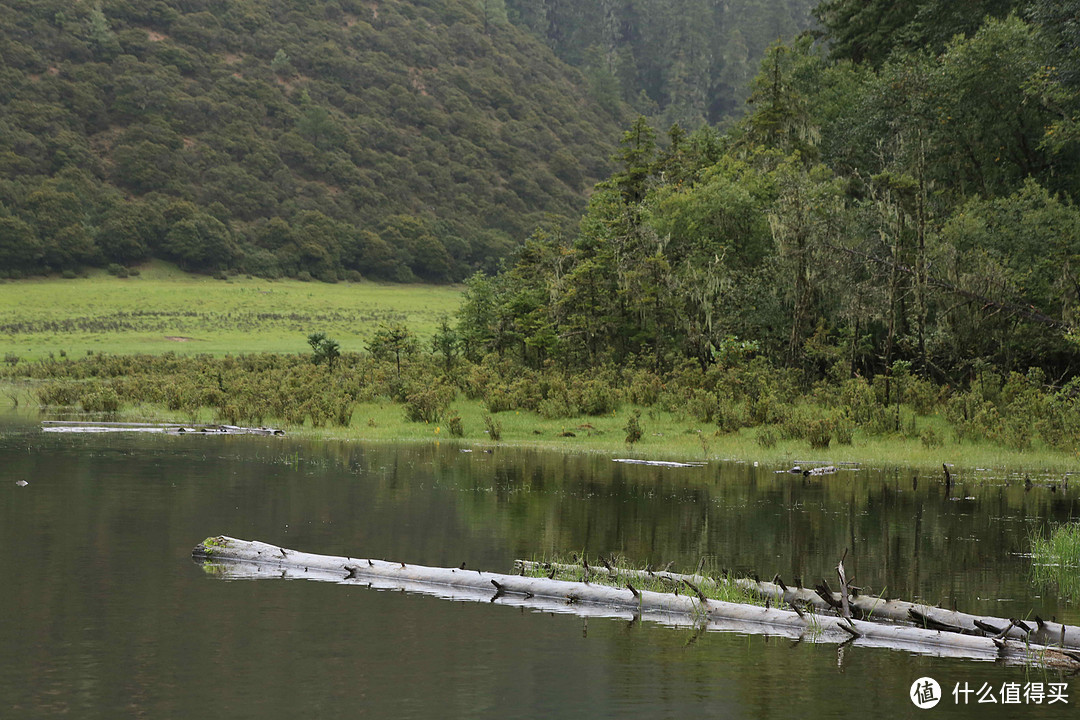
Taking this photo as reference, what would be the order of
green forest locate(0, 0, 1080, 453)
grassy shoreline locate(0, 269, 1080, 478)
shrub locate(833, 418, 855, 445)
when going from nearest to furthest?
grassy shoreline locate(0, 269, 1080, 478) → shrub locate(833, 418, 855, 445) → green forest locate(0, 0, 1080, 453)

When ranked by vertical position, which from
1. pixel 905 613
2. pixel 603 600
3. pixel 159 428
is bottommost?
pixel 159 428

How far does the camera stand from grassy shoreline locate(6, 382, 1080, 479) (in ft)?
90.5

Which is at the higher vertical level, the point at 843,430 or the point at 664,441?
the point at 843,430

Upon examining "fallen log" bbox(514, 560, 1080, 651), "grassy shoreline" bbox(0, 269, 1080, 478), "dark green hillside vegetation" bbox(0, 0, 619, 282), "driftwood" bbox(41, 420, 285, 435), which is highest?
"dark green hillside vegetation" bbox(0, 0, 619, 282)

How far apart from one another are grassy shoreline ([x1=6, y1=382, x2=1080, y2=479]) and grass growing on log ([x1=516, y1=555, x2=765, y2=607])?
13.9m

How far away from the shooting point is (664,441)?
3153cm

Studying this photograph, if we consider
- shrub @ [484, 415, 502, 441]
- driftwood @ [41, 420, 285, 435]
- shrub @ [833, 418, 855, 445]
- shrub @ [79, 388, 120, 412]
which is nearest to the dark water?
shrub @ [833, 418, 855, 445]

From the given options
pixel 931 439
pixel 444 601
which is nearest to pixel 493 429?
pixel 931 439

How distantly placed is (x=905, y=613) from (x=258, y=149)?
6129 inches

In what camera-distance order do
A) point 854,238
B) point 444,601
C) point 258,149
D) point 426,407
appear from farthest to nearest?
point 258,149 < point 854,238 < point 426,407 < point 444,601

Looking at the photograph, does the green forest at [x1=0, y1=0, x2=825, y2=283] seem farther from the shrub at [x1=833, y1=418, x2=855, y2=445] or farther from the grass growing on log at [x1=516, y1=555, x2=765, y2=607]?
the grass growing on log at [x1=516, y1=555, x2=765, y2=607]

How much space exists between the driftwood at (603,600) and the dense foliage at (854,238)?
17.6 metres

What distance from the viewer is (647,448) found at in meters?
30.6

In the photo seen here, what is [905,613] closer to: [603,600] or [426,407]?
[603,600]
